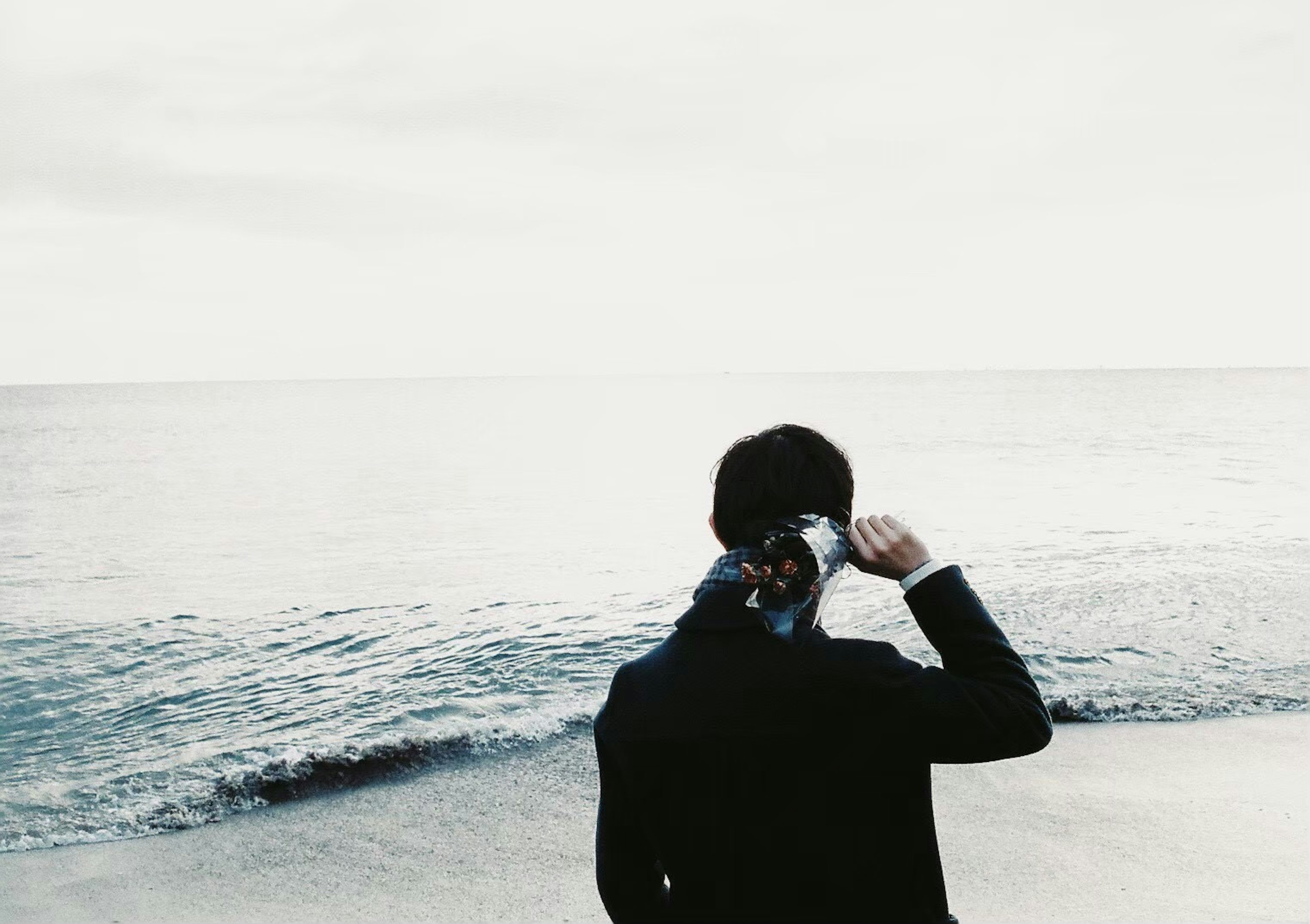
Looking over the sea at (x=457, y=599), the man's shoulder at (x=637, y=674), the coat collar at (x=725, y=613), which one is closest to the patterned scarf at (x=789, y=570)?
the coat collar at (x=725, y=613)

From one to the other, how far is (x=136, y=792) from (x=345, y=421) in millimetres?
75691

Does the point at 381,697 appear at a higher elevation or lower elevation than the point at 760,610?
lower

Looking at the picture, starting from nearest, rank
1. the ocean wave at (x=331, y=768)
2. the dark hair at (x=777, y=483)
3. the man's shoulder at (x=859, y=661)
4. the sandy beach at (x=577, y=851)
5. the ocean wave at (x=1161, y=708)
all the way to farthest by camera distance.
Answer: the man's shoulder at (x=859, y=661) → the dark hair at (x=777, y=483) → the sandy beach at (x=577, y=851) → the ocean wave at (x=331, y=768) → the ocean wave at (x=1161, y=708)

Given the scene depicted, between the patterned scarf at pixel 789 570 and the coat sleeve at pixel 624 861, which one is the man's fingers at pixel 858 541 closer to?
the patterned scarf at pixel 789 570

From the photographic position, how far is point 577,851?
5516 millimetres

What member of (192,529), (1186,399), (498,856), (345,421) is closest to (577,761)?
(498,856)

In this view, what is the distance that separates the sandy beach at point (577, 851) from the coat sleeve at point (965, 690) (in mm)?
3497

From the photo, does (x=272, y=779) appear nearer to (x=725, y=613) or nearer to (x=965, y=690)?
(x=725, y=613)

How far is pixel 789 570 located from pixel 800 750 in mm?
286

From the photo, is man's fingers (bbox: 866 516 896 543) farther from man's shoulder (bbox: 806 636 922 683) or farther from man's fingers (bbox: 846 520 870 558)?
man's shoulder (bbox: 806 636 922 683)

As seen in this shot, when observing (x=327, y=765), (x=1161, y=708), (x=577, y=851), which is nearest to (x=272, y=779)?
(x=327, y=765)

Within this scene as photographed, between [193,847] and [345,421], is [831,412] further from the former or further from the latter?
[193,847]

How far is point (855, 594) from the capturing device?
1292cm

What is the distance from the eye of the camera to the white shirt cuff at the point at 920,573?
5.69 ft
